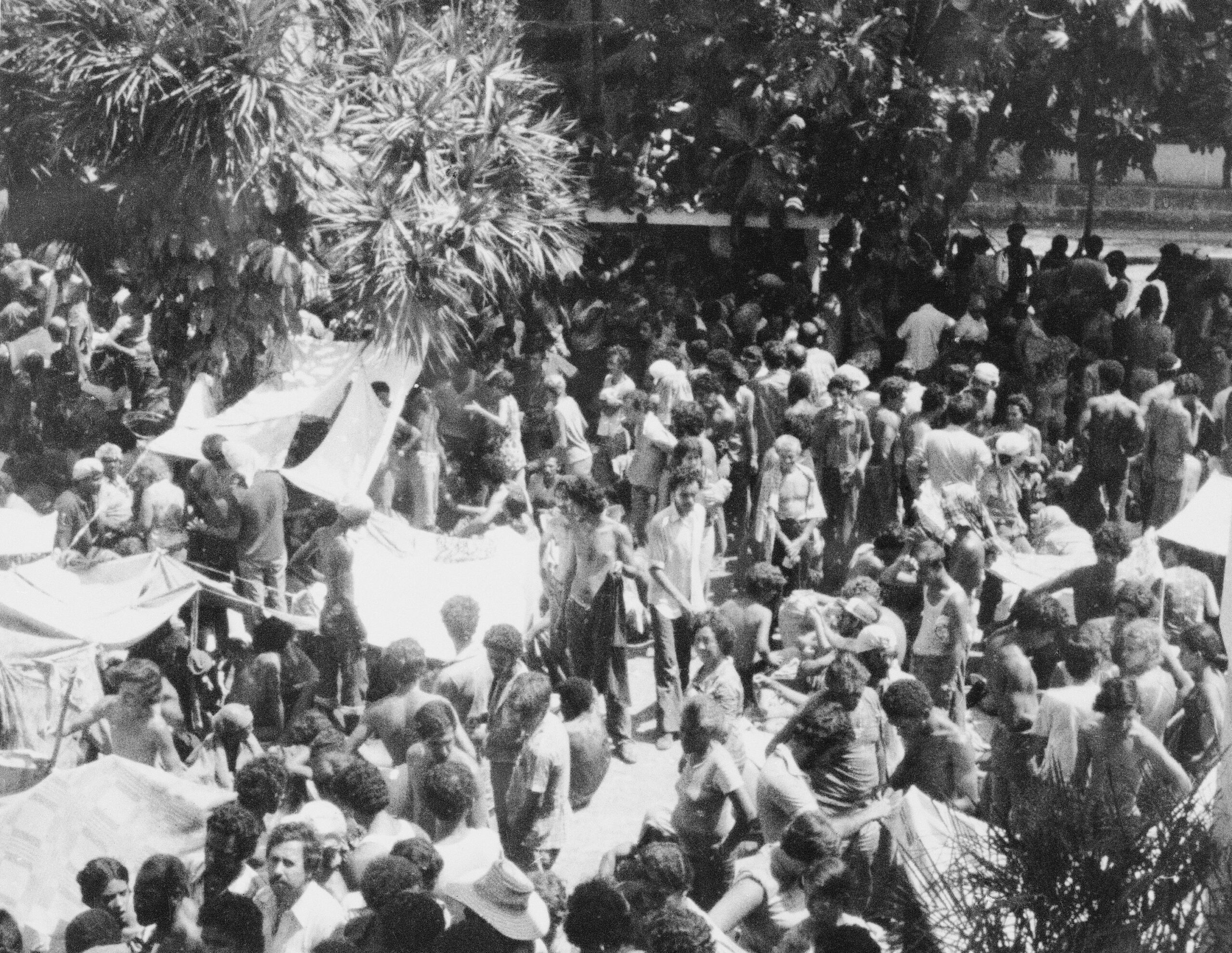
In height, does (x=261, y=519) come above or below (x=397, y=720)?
above

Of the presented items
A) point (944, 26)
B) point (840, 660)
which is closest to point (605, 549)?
point (840, 660)

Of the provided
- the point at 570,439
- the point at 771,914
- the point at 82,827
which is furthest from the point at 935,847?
the point at 570,439

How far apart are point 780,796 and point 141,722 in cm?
283

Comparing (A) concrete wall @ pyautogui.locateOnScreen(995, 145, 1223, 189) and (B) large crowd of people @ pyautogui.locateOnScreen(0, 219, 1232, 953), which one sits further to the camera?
(A) concrete wall @ pyautogui.locateOnScreen(995, 145, 1223, 189)

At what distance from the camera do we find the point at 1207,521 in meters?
9.88

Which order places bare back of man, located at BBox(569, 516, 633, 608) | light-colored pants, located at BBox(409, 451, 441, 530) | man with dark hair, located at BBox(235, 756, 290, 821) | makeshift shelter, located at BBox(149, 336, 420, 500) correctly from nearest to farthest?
man with dark hair, located at BBox(235, 756, 290, 821)
bare back of man, located at BBox(569, 516, 633, 608)
makeshift shelter, located at BBox(149, 336, 420, 500)
light-colored pants, located at BBox(409, 451, 441, 530)

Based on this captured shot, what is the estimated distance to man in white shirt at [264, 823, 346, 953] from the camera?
6.12 metres

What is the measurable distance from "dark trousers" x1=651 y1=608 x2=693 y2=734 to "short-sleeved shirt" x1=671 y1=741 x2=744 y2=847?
95.3 inches

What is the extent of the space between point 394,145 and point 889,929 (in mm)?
8401

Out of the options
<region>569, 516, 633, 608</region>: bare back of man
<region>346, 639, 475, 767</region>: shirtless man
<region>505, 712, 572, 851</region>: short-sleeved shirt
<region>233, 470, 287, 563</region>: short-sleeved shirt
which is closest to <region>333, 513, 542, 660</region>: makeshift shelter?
<region>569, 516, 633, 608</region>: bare back of man

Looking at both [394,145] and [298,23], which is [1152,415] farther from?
[298,23]

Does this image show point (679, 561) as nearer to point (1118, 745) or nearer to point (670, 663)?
point (670, 663)

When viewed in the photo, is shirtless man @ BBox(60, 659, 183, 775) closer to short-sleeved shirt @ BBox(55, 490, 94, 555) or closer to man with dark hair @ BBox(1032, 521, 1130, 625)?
short-sleeved shirt @ BBox(55, 490, 94, 555)

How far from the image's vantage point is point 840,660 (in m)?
7.63
